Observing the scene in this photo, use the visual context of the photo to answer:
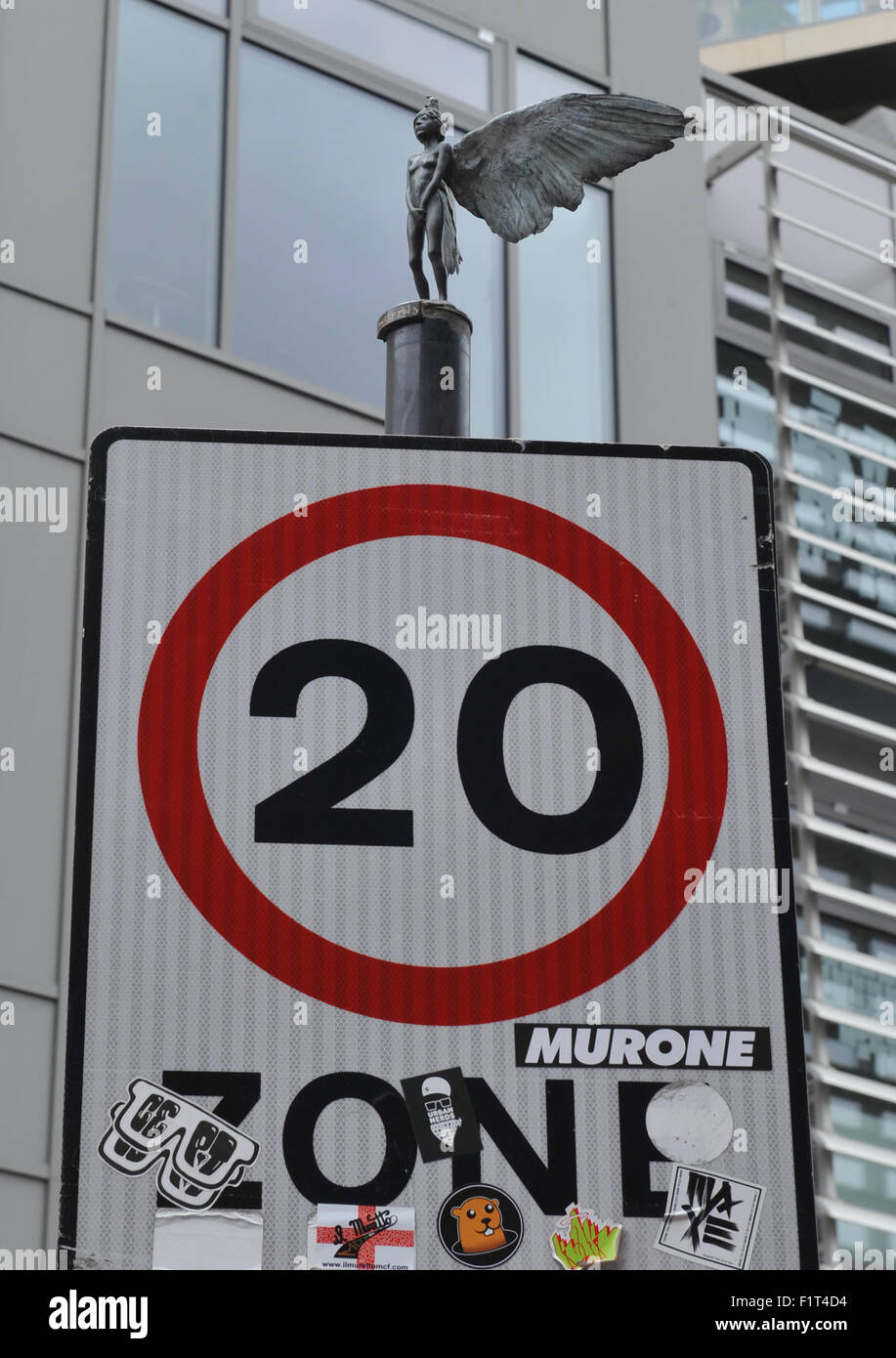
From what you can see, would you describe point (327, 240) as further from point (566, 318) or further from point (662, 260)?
point (662, 260)

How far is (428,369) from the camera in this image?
2494 mm

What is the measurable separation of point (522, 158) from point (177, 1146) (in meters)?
1.77

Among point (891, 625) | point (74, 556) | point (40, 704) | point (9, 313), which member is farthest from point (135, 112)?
point (891, 625)

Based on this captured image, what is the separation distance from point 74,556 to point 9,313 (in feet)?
4.63

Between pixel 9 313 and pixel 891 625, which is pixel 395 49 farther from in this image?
pixel 891 625

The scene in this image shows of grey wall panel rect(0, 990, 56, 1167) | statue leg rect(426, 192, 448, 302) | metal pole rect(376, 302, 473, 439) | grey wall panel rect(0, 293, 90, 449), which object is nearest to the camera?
metal pole rect(376, 302, 473, 439)

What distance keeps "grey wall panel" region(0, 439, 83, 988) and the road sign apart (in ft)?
23.8

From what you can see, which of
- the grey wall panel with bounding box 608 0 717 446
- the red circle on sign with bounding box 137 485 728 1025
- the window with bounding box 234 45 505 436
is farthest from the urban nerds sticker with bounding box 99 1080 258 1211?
the grey wall panel with bounding box 608 0 717 446

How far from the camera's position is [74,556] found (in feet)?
32.0

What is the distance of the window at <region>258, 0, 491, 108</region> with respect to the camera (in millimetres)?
11633

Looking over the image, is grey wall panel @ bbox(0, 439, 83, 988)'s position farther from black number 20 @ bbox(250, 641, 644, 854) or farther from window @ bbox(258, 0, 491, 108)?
black number 20 @ bbox(250, 641, 644, 854)

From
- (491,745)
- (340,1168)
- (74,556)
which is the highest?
(74,556)

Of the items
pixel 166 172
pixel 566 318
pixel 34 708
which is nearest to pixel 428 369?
pixel 34 708

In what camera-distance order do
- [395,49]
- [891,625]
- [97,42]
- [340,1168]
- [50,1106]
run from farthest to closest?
[891,625] < [395,49] < [97,42] < [50,1106] < [340,1168]
